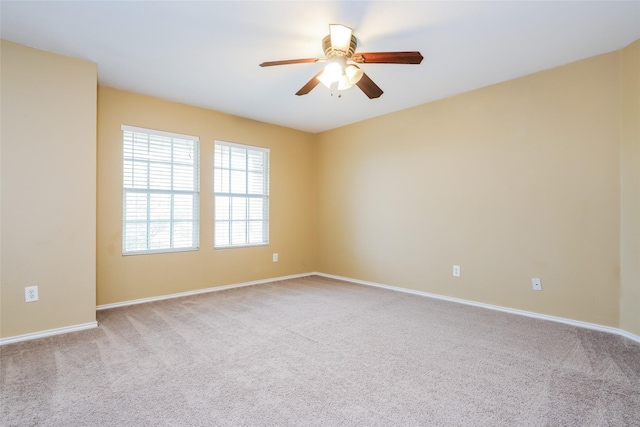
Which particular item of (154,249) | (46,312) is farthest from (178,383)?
(154,249)

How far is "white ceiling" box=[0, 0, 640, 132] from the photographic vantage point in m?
2.17

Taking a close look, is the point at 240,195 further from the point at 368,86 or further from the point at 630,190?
the point at 630,190

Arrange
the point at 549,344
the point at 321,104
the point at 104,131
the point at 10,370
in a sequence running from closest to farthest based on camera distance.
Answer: the point at 10,370
the point at 549,344
the point at 104,131
the point at 321,104

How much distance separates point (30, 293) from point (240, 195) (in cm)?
250

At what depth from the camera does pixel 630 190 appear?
2670 millimetres

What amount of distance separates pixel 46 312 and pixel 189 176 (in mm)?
2027

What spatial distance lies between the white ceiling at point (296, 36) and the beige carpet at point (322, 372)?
96.3 inches

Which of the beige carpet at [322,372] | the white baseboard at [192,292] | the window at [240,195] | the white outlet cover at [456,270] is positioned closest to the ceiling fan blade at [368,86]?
the beige carpet at [322,372]

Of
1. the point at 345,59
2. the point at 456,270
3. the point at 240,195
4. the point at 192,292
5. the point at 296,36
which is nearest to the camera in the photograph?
the point at 345,59

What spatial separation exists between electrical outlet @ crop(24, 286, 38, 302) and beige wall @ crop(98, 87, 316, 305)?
0.78 metres

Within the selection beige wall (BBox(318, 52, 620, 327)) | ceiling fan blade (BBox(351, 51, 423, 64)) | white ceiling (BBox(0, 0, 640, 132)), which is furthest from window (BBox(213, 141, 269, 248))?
ceiling fan blade (BBox(351, 51, 423, 64))

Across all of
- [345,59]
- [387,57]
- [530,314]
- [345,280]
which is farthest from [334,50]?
[345,280]

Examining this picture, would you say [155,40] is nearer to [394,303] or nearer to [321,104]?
[321,104]

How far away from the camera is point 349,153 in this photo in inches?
197
